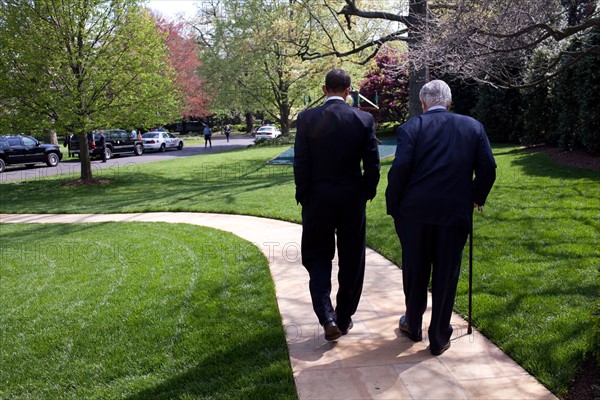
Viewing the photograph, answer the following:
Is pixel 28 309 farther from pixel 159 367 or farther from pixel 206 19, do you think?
pixel 206 19

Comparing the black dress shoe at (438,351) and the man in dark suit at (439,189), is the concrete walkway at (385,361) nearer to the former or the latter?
the black dress shoe at (438,351)

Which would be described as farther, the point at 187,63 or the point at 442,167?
the point at 187,63

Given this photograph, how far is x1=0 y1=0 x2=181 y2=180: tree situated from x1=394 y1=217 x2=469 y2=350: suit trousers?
46.3ft

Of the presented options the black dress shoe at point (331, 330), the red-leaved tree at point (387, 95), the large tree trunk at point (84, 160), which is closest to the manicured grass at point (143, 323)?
the black dress shoe at point (331, 330)

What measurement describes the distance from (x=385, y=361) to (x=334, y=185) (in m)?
1.33

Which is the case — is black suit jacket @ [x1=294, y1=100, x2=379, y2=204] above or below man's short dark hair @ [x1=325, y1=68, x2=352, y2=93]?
below

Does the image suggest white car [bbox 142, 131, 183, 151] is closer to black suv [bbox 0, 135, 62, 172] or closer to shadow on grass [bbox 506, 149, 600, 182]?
black suv [bbox 0, 135, 62, 172]

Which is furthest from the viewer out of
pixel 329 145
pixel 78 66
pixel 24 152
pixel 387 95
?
pixel 387 95

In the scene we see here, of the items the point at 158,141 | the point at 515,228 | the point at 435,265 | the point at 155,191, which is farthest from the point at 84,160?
the point at 158,141

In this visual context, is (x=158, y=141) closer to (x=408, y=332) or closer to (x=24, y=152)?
(x=24, y=152)

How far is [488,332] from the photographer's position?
4117 millimetres

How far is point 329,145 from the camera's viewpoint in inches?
151

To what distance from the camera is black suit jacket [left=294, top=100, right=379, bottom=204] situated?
384 centimetres

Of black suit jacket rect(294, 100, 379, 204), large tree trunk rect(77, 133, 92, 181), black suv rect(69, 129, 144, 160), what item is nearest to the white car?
black suv rect(69, 129, 144, 160)
